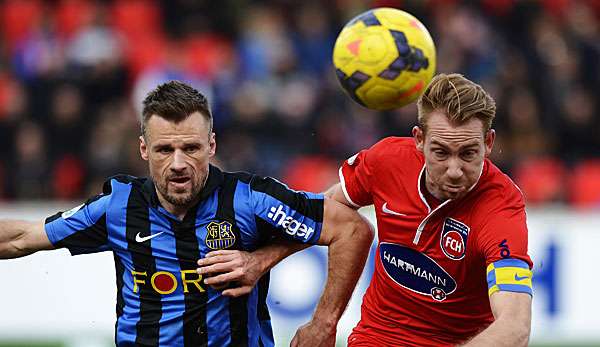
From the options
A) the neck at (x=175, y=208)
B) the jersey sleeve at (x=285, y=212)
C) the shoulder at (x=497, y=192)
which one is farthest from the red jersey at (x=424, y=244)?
the neck at (x=175, y=208)

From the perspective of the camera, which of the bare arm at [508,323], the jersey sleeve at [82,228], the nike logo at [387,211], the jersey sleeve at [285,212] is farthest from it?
the nike logo at [387,211]

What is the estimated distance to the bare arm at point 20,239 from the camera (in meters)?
5.45

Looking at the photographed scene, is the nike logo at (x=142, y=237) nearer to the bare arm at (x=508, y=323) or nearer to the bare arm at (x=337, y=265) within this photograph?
the bare arm at (x=337, y=265)

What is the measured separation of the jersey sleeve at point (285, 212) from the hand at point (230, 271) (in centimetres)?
20

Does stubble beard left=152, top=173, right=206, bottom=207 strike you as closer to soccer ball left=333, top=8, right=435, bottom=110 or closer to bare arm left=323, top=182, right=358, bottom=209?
bare arm left=323, top=182, right=358, bottom=209

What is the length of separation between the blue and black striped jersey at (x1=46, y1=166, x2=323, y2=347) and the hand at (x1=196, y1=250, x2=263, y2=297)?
2.7 inches

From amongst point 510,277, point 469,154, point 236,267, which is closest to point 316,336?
point 236,267

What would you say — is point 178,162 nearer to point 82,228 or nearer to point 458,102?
point 82,228

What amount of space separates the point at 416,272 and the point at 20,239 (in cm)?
199

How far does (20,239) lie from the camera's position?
18.0ft

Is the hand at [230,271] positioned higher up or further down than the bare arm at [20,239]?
further down

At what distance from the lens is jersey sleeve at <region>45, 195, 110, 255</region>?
5.49m

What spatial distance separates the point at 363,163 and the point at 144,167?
568 centimetres

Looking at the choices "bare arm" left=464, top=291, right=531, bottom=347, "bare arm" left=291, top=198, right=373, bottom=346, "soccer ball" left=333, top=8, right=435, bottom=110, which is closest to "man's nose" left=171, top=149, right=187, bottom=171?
"bare arm" left=291, top=198, right=373, bottom=346
